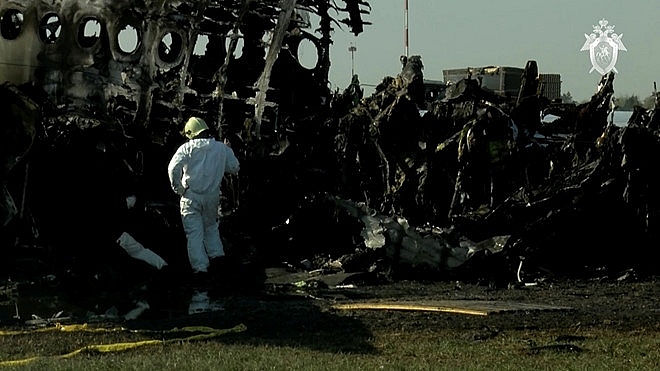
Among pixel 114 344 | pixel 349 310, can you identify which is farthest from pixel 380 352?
pixel 349 310

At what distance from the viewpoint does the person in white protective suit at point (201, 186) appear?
42.0 feet

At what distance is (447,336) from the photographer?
27.8 feet

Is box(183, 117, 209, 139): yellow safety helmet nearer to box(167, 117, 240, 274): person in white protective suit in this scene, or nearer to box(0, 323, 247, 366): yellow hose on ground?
box(167, 117, 240, 274): person in white protective suit

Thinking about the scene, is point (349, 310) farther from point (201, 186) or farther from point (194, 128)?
point (194, 128)

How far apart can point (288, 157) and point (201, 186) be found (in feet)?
9.47

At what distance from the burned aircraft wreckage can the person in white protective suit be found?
0.77 metres

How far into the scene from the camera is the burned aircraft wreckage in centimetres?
1337

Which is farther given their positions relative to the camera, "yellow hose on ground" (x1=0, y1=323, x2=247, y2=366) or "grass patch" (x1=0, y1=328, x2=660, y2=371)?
"yellow hose on ground" (x1=0, y1=323, x2=247, y2=366)

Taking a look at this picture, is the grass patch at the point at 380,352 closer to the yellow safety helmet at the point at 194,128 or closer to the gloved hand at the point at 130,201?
the yellow safety helmet at the point at 194,128

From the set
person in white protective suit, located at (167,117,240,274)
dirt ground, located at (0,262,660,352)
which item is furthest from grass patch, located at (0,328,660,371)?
person in white protective suit, located at (167,117,240,274)

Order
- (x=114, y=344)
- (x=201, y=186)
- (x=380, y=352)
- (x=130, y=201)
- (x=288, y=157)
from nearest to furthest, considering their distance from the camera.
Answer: (x=380, y=352), (x=114, y=344), (x=201, y=186), (x=130, y=201), (x=288, y=157)

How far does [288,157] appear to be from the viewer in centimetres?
1555

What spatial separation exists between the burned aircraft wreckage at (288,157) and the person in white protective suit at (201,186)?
0.77m

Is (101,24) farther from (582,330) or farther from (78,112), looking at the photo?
(582,330)
